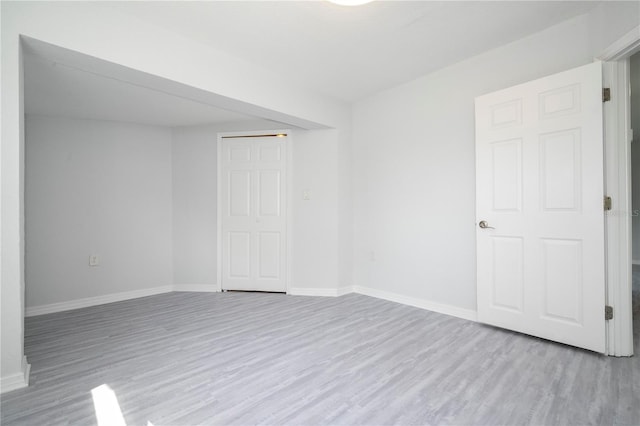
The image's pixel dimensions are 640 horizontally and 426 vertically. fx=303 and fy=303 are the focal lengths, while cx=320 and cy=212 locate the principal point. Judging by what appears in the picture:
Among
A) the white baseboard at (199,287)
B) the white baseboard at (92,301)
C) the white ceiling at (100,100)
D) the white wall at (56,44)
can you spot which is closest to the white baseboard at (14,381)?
the white wall at (56,44)

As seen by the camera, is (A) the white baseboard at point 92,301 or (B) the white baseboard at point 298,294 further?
(A) the white baseboard at point 92,301

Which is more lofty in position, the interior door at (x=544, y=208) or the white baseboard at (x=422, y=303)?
the interior door at (x=544, y=208)

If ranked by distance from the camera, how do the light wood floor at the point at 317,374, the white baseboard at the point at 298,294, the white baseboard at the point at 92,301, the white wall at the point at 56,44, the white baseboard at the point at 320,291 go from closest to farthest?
1. the light wood floor at the point at 317,374
2. the white wall at the point at 56,44
3. the white baseboard at the point at 298,294
4. the white baseboard at the point at 92,301
5. the white baseboard at the point at 320,291

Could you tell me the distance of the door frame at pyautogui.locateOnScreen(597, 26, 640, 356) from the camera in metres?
2.08

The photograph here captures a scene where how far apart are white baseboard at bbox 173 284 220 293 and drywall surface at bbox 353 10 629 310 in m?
1.99

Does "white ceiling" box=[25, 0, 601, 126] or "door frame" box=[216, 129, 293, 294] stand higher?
"white ceiling" box=[25, 0, 601, 126]

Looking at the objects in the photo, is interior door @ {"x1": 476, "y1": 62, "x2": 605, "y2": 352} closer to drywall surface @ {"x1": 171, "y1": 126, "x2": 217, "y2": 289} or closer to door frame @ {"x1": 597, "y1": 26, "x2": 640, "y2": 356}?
door frame @ {"x1": 597, "y1": 26, "x2": 640, "y2": 356}

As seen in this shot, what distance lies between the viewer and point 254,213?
4.22 m

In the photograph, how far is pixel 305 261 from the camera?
4.01 m

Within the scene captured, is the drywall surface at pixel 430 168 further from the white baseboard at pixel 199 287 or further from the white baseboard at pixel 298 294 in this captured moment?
the white baseboard at pixel 199 287

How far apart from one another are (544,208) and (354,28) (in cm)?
205

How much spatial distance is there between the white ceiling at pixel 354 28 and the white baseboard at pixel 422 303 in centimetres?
244

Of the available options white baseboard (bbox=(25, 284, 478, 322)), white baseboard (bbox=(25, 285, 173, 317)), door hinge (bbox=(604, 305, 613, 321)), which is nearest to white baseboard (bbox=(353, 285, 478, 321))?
white baseboard (bbox=(25, 284, 478, 322))

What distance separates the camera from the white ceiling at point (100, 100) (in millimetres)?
2508
